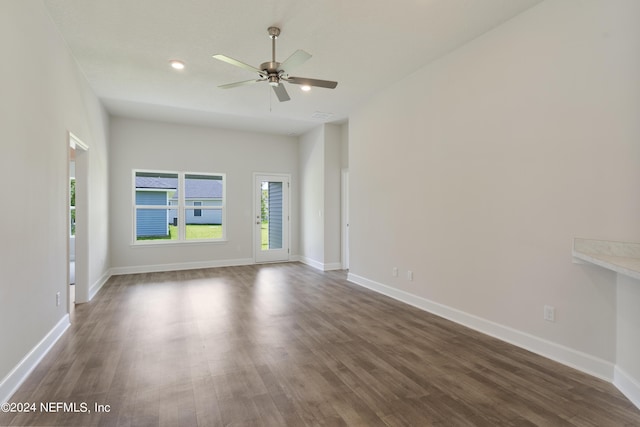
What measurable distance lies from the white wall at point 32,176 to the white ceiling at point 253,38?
42cm

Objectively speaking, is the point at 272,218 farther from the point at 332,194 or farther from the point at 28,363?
the point at 28,363

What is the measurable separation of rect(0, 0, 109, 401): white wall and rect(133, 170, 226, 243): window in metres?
3.00

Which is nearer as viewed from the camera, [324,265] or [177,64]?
[177,64]

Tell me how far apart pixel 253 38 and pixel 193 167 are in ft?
14.3

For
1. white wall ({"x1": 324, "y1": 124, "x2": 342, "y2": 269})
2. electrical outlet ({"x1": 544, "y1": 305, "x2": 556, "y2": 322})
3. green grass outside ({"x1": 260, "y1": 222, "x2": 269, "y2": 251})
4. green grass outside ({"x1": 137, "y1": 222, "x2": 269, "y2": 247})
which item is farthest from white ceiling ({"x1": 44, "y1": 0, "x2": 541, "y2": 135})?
green grass outside ({"x1": 260, "y1": 222, "x2": 269, "y2": 251})

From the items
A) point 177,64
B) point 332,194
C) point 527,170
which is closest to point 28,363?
point 177,64

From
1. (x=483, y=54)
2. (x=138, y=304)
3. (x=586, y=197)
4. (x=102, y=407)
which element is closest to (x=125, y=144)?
(x=138, y=304)

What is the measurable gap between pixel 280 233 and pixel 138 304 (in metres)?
3.94

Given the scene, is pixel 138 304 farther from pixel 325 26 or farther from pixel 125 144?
pixel 325 26

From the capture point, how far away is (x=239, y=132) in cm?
746

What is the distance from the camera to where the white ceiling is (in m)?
2.82

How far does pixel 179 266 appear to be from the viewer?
692 cm

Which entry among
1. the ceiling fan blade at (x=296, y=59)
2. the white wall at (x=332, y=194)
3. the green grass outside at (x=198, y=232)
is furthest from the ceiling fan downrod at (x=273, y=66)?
the green grass outside at (x=198, y=232)

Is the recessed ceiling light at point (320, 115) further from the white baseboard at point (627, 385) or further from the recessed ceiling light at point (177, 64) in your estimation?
the white baseboard at point (627, 385)
